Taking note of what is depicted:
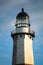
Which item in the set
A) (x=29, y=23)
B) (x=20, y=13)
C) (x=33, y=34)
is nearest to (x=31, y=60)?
(x=33, y=34)

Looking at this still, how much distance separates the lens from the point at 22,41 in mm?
20797

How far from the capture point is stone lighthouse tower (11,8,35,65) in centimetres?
2034

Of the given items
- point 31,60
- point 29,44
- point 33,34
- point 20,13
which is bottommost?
point 31,60

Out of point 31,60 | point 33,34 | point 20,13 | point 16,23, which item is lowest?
point 31,60

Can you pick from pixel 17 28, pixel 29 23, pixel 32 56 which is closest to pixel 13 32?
pixel 17 28

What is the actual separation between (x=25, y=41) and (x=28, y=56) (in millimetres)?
1902

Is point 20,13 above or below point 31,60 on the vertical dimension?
above

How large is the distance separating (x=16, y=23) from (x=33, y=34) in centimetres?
262

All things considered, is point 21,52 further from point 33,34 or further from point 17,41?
point 33,34

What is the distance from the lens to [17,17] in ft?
70.5

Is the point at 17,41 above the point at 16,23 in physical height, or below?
below

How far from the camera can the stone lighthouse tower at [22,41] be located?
2034cm

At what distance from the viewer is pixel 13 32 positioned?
2138cm

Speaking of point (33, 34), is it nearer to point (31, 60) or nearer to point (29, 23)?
point (29, 23)
